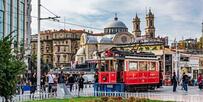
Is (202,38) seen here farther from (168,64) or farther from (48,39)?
(48,39)

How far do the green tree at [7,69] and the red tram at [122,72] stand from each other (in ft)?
54.9

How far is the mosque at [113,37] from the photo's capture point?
140150 mm

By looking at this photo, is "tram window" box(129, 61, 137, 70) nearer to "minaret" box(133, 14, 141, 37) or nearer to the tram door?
the tram door

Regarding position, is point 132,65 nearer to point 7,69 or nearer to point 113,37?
point 7,69

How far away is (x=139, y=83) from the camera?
40.4 meters

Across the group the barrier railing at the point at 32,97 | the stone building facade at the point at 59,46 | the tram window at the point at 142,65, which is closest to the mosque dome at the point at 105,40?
the stone building facade at the point at 59,46

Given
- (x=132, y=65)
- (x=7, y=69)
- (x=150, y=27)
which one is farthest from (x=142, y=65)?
(x=150, y=27)

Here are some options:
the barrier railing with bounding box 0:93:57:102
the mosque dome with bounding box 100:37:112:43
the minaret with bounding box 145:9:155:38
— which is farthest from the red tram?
the minaret with bounding box 145:9:155:38

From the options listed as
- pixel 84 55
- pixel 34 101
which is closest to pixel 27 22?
pixel 34 101

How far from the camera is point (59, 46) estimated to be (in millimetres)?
179500

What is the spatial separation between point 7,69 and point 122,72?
703 inches

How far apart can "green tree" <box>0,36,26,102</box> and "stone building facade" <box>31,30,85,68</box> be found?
490ft

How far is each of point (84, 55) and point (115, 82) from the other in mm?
105003

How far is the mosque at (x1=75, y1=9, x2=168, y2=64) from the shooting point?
140150 millimetres
